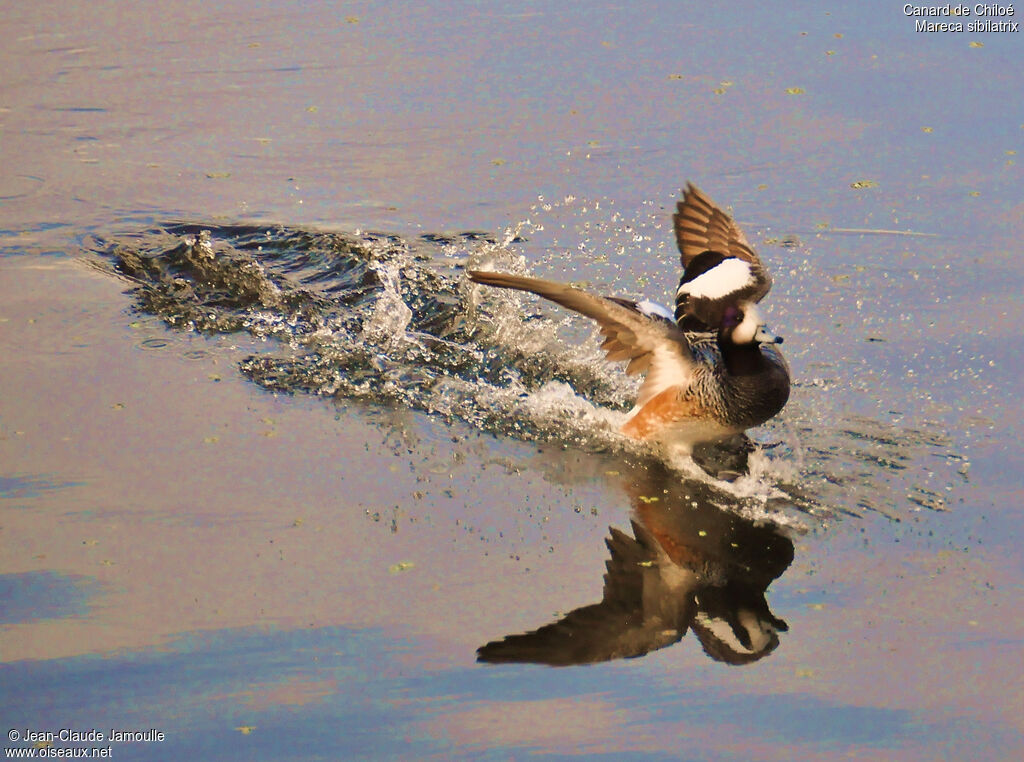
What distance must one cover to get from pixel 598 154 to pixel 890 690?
291 inches

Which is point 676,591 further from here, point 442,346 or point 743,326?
point 442,346

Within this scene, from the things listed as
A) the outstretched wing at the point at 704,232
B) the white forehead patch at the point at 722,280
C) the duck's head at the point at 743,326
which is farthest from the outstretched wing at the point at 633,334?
the outstretched wing at the point at 704,232

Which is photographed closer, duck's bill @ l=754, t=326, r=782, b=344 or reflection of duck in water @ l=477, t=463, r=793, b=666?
reflection of duck in water @ l=477, t=463, r=793, b=666

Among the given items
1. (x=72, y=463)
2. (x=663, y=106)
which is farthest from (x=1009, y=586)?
(x=663, y=106)

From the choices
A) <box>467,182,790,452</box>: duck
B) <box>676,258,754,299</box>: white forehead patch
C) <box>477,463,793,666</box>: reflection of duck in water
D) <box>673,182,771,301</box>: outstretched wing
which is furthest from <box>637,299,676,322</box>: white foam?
<box>477,463,793,666</box>: reflection of duck in water

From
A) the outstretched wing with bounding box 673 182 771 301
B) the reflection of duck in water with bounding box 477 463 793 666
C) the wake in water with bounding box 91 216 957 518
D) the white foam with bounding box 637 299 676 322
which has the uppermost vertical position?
the outstretched wing with bounding box 673 182 771 301

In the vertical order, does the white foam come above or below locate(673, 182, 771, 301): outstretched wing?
below

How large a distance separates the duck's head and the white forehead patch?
0.69ft

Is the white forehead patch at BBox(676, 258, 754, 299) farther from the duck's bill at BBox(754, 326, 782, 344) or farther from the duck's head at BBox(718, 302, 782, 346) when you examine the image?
the duck's bill at BBox(754, 326, 782, 344)

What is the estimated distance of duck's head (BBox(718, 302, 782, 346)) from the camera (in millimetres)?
7445

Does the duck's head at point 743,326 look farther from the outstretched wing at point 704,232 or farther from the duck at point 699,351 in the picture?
the outstretched wing at point 704,232

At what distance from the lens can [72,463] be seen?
24.0 ft

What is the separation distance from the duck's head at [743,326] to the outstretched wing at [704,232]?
734 millimetres

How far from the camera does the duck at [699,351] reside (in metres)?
7.52
